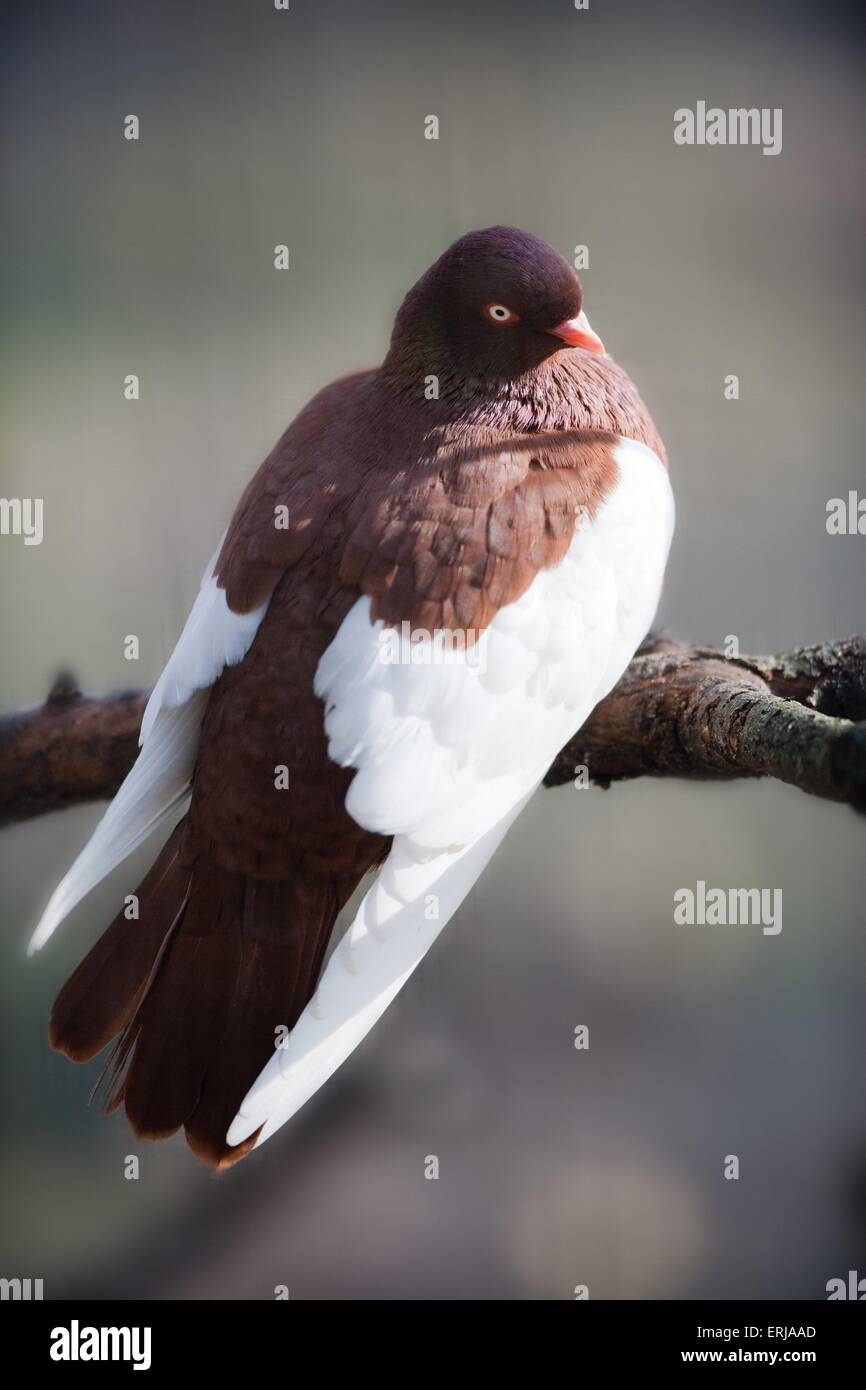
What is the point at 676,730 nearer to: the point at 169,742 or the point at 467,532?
the point at 467,532

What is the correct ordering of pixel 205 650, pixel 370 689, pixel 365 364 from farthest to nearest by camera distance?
pixel 365 364
pixel 205 650
pixel 370 689

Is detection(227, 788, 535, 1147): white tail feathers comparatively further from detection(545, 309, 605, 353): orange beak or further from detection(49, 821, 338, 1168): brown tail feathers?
detection(545, 309, 605, 353): orange beak

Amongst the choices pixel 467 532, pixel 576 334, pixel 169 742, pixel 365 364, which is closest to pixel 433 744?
pixel 467 532

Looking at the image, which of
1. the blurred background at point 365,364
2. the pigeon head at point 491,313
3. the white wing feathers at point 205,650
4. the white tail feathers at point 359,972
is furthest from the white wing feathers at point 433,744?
the blurred background at point 365,364

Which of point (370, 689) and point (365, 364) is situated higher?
point (365, 364)

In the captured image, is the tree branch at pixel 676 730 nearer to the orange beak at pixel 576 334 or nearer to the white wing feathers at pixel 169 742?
the white wing feathers at pixel 169 742

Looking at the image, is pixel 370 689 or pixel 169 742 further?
pixel 169 742
